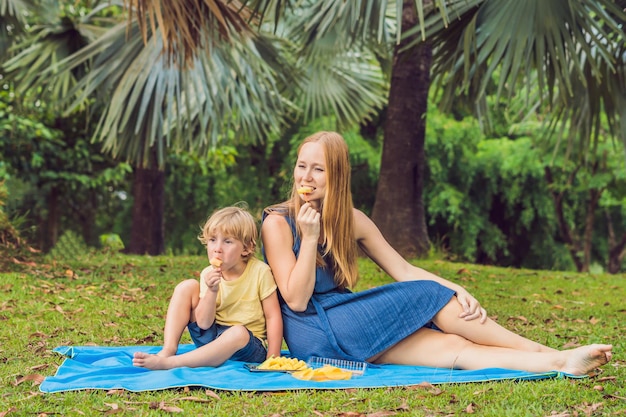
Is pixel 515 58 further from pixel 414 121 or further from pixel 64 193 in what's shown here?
pixel 64 193

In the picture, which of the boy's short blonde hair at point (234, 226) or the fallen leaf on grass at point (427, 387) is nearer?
the fallen leaf on grass at point (427, 387)

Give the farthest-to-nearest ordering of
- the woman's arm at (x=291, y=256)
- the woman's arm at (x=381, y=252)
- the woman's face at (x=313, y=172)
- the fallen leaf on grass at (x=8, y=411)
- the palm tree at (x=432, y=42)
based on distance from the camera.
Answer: the palm tree at (x=432, y=42) < the woman's arm at (x=381, y=252) < the woman's face at (x=313, y=172) < the woman's arm at (x=291, y=256) < the fallen leaf on grass at (x=8, y=411)

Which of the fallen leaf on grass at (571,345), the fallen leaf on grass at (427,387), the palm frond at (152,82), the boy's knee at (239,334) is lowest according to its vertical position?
the fallen leaf on grass at (571,345)

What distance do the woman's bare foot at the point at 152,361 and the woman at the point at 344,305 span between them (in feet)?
1.96

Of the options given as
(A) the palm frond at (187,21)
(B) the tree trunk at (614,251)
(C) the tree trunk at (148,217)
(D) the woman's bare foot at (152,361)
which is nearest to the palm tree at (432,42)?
(A) the palm frond at (187,21)

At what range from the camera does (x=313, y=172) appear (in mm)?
4113

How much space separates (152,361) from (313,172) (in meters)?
1.15

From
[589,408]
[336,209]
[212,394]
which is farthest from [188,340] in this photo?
[589,408]

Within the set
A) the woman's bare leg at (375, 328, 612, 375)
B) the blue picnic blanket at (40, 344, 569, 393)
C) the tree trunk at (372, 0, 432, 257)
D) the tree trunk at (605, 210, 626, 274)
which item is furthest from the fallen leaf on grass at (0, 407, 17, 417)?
the tree trunk at (605, 210, 626, 274)

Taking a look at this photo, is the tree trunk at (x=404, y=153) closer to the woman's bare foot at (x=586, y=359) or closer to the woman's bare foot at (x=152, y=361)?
the woman's bare foot at (x=586, y=359)

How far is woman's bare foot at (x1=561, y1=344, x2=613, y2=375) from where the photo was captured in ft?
12.1

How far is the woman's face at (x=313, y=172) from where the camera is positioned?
4.10 m

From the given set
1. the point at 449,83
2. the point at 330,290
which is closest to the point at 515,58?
the point at 449,83

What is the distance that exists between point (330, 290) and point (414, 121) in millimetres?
5551
